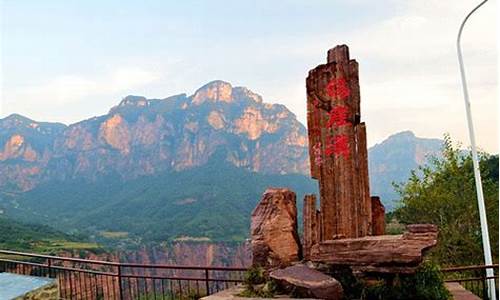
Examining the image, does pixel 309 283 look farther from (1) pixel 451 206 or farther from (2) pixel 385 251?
(1) pixel 451 206

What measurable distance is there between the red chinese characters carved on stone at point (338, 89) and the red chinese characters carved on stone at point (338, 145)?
1.15ft

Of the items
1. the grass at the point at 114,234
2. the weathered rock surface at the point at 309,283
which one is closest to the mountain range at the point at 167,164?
the grass at the point at 114,234

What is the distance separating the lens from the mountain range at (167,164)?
38344mm

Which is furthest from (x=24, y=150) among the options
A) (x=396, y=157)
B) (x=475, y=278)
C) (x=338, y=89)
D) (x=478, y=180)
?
(x=338, y=89)

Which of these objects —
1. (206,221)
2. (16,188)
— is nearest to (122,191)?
(16,188)

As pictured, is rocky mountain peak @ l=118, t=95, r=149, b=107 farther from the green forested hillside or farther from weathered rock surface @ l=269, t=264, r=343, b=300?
weathered rock surface @ l=269, t=264, r=343, b=300

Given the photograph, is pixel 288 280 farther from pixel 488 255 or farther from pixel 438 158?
pixel 438 158

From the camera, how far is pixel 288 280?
409 centimetres

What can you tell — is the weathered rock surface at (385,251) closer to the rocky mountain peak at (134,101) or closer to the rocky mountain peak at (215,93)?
the rocky mountain peak at (215,93)

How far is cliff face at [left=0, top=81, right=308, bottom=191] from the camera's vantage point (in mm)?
57688

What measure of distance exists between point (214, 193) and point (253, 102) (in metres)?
31.9

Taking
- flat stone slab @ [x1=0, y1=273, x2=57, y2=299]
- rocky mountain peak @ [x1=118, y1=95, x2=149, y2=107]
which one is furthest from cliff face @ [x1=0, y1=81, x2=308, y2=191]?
flat stone slab @ [x1=0, y1=273, x2=57, y2=299]

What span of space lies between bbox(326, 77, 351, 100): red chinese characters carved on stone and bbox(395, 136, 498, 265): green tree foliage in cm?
695

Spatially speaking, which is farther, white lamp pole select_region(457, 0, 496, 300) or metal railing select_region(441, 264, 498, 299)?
white lamp pole select_region(457, 0, 496, 300)
